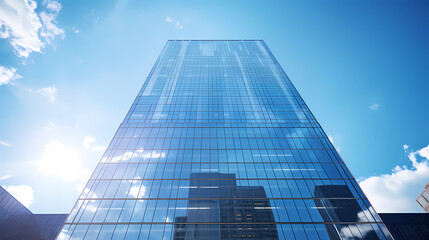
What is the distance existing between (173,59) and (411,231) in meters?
68.3

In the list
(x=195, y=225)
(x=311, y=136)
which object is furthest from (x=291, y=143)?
(x=195, y=225)

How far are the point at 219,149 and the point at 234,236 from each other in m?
13.8

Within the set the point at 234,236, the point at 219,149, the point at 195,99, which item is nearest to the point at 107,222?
the point at 234,236

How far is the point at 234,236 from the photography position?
64.8 ft

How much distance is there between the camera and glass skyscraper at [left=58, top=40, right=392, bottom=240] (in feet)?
67.5

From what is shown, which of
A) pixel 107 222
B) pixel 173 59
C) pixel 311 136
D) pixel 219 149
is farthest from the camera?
pixel 173 59

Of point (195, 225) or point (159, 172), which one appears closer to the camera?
point (195, 225)

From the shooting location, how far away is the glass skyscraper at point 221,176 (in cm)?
2058

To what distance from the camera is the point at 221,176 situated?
86.9 feet

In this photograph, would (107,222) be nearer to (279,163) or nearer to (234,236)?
(234,236)

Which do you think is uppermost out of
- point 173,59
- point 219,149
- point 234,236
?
point 173,59

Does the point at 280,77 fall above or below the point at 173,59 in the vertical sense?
below

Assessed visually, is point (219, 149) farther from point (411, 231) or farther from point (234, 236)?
point (411, 231)

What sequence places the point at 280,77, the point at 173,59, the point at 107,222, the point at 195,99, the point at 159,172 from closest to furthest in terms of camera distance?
the point at 107,222 < the point at 159,172 < the point at 195,99 < the point at 280,77 < the point at 173,59
